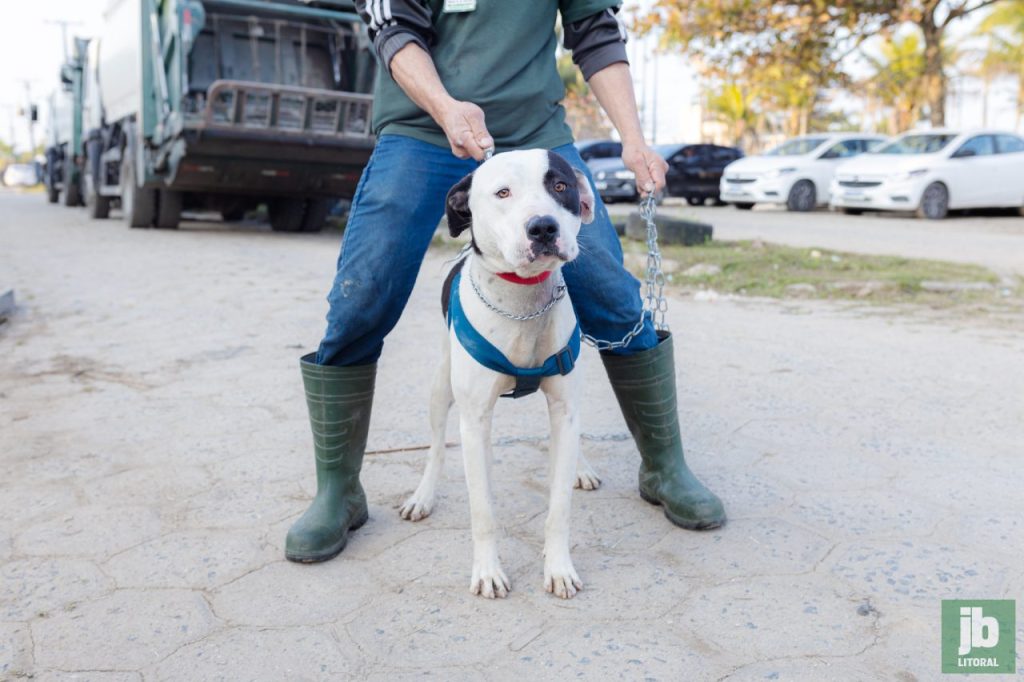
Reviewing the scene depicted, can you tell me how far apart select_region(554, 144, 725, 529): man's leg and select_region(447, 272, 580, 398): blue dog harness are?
0.24 meters

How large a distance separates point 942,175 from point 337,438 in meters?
15.2

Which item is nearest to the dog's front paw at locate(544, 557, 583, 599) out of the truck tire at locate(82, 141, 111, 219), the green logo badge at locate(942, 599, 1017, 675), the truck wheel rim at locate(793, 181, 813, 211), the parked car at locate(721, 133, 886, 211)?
the green logo badge at locate(942, 599, 1017, 675)

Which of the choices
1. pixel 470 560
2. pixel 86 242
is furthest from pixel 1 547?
pixel 86 242

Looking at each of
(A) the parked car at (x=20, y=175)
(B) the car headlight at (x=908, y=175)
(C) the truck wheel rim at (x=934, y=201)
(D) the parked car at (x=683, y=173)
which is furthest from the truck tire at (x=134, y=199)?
(A) the parked car at (x=20, y=175)

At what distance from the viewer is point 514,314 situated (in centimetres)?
228

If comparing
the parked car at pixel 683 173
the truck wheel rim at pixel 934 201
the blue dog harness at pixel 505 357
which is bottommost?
the blue dog harness at pixel 505 357

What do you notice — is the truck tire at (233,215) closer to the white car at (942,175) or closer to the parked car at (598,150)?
the parked car at (598,150)

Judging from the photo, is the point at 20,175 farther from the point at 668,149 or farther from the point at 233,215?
the point at 668,149

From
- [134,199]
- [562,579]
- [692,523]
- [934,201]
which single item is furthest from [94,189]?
[562,579]

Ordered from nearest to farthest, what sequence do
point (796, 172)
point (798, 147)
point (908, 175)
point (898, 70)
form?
point (908, 175), point (796, 172), point (798, 147), point (898, 70)

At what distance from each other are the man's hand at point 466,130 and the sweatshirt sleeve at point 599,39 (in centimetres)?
66

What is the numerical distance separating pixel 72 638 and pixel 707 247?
879 centimetres

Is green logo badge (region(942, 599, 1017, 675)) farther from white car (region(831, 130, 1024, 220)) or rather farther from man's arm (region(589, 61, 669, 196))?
white car (region(831, 130, 1024, 220))

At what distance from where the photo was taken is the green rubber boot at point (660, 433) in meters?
2.71
